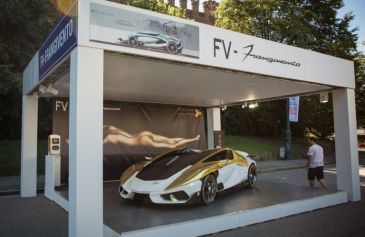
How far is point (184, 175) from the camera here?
777cm

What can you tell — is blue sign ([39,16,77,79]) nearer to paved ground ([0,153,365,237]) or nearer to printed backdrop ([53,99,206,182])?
paved ground ([0,153,365,237])

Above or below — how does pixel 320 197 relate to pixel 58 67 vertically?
below

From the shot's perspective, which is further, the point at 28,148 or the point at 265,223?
the point at 28,148

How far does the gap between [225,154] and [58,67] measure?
4600mm

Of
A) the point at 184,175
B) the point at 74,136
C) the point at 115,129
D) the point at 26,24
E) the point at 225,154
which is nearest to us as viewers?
the point at 74,136

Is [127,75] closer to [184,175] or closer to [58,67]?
[58,67]

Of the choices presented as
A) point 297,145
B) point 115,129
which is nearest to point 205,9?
point 297,145

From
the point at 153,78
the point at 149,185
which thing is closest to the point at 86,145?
the point at 149,185

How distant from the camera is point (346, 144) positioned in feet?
32.4

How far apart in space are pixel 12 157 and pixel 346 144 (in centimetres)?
1414

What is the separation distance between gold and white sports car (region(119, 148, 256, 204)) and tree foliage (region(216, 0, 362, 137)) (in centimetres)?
1778

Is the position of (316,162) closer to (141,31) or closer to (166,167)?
(166,167)

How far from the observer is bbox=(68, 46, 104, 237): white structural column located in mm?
5332

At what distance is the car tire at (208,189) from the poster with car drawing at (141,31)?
2.76m
